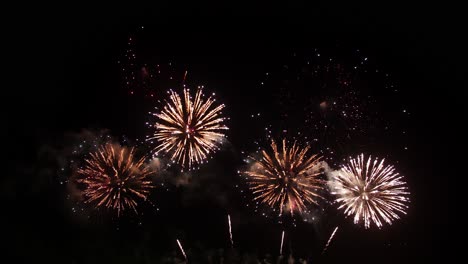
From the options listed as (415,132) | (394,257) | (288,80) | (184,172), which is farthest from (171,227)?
(415,132)

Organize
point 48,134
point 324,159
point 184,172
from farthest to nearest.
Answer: point 48,134 → point 184,172 → point 324,159

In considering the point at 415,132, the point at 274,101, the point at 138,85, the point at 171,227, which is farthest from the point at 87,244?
the point at 415,132

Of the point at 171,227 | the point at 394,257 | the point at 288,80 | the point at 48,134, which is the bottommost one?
the point at 394,257

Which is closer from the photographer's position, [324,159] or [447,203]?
[324,159]

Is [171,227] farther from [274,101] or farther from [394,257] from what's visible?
[394,257]

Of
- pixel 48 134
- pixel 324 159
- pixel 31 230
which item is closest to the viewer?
pixel 324 159

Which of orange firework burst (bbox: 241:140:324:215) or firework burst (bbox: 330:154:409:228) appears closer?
firework burst (bbox: 330:154:409:228)

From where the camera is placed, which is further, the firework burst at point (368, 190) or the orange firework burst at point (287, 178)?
the orange firework burst at point (287, 178)

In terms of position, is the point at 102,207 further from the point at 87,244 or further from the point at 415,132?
A: the point at 415,132

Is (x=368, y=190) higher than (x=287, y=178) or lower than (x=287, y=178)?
lower

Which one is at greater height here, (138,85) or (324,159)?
(138,85)

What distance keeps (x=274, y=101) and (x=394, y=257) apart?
1027cm

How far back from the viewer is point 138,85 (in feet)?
45.2

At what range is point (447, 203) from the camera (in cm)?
1839
